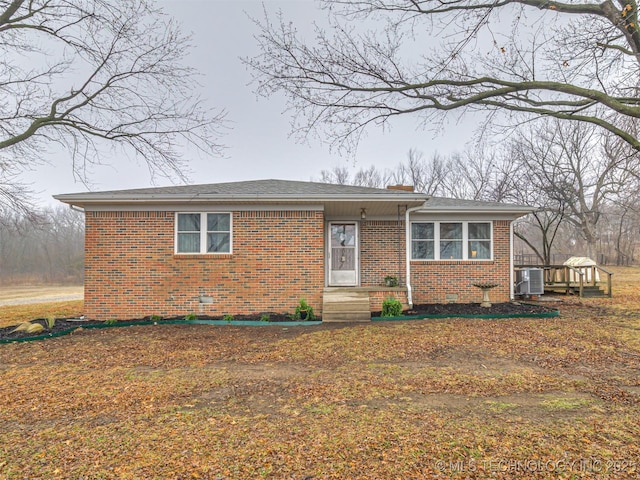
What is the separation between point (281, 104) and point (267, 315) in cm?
536

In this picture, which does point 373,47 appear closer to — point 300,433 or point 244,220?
point 244,220

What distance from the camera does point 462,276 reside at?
10.5 meters

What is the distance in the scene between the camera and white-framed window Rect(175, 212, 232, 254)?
8859 millimetres

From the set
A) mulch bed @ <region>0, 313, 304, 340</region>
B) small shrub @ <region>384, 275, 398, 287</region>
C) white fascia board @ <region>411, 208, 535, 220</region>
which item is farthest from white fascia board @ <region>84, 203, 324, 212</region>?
white fascia board @ <region>411, 208, 535, 220</region>

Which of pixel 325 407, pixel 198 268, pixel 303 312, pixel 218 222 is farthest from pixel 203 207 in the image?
pixel 325 407

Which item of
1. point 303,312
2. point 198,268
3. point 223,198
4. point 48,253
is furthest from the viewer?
point 48,253

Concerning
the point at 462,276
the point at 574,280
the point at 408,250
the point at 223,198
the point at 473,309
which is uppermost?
the point at 223,198

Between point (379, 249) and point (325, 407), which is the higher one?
point (379, 249)

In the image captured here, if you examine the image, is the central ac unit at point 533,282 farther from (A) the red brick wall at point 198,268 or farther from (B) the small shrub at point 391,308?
(A) the red brick wall at point 198,268

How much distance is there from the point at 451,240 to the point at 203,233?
732 cm

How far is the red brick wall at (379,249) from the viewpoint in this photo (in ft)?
34.2

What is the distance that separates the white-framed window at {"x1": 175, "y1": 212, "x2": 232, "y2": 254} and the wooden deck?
1047 cm

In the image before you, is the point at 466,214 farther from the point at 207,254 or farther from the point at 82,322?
the point at 82,322

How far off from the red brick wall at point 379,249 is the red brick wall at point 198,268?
2.12 metres
